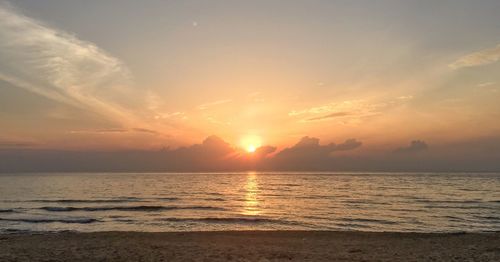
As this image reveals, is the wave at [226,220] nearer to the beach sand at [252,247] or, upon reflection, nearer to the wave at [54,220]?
the wave at [54,220]

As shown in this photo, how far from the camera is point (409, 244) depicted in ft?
71.2

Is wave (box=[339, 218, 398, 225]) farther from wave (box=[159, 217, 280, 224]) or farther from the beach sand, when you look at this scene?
the beach sand

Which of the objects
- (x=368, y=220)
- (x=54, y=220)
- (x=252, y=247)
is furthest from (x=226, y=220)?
(x=252, y=247)

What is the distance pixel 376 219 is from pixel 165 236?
71.7ft

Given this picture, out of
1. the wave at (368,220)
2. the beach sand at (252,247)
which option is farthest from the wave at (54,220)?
the wave at (368,220)

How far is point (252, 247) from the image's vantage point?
2016 centimetres

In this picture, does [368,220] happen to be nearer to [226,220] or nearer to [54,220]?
[226,220]

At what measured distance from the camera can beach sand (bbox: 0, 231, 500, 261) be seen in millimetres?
17375

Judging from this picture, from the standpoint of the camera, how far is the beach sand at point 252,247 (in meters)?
17.4

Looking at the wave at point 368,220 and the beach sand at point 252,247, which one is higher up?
the beach sand at point 252,247

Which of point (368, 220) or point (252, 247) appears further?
point (368, 220)

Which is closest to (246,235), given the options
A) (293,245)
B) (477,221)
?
(293,245)

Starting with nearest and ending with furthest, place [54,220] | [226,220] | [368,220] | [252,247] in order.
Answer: [252,247]
[54,220]
[226,220]
[368,220]

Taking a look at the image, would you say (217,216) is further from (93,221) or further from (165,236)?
(165,236)
